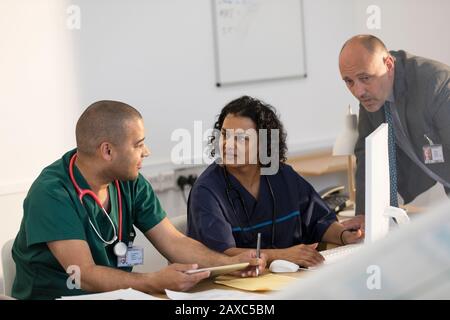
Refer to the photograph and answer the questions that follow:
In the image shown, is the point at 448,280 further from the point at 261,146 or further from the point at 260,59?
the point at 260,59

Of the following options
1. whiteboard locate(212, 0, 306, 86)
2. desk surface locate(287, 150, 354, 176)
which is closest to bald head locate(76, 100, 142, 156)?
whiteboard locate(212, 0, 306, 86)

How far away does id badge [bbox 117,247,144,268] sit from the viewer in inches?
83.0

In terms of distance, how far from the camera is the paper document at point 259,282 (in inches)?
74.6

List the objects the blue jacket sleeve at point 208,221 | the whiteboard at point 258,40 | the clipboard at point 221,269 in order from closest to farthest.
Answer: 1. the clipboard at point 221,269
2. the blue jacket sleeve at point 208,221
3. the whiteboard at point 258,40

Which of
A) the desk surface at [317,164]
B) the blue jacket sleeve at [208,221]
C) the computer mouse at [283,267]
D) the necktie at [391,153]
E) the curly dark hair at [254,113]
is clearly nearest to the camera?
the computer mouse at [283,267]

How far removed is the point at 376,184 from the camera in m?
1.78

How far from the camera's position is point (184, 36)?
3.93 m

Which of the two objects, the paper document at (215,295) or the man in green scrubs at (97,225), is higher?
the man in green scrubs at (97,225)

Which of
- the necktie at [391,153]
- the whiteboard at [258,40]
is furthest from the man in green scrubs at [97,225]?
the whiteboard at [258,40]

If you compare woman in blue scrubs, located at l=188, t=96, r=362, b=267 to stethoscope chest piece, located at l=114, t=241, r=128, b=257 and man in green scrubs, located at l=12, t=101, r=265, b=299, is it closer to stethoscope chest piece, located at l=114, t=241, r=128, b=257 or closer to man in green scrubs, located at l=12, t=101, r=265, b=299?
man in green scrubs, located at l=12, t=101, r=265, b=299

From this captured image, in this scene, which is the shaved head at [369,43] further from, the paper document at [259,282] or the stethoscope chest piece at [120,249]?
the stethoscope chest piece at [120,249]

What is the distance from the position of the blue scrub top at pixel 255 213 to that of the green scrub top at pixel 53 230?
284mm

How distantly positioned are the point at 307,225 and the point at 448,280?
1.88 metres

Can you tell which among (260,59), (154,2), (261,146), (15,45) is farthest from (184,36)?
(261,146)
